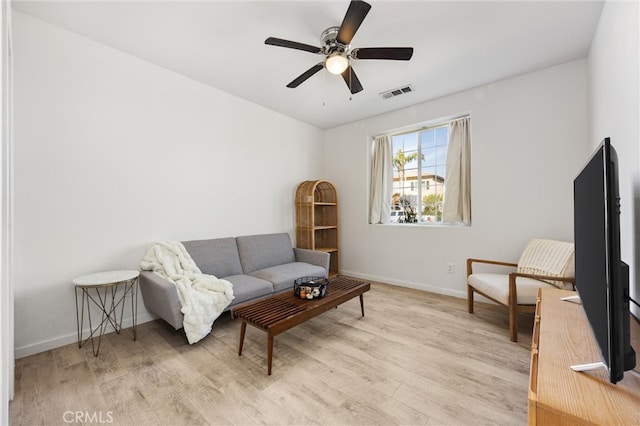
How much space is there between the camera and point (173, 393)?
1703 mm

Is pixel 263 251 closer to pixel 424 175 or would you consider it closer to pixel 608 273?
pixel 424 175

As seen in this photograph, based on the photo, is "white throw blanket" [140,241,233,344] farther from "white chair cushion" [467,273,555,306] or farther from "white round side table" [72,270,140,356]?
"white chair cushion" [467,273,555,306]

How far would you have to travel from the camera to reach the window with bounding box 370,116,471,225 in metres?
3.56

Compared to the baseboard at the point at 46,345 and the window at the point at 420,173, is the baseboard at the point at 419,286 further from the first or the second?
the baseboard at the point at 46,345

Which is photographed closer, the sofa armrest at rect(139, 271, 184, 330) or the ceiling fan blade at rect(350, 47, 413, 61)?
the ceiling fan blade at rect(350, 47, 413, 61)

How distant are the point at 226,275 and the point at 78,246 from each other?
1377 millimetres

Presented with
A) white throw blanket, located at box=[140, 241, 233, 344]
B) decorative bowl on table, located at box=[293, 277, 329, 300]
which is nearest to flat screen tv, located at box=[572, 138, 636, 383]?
decorative bowl on table, located at box=[293, 277, 329, 300]

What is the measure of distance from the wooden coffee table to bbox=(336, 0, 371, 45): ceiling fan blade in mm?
2079

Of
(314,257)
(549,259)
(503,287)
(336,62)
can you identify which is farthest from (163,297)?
(549,259)

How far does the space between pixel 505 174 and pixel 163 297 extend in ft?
12.6

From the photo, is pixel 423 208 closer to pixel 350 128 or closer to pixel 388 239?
pixel 388 239

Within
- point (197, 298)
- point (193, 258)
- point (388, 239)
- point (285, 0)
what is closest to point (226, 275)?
point (193, 258)

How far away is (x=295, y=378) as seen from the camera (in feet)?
6.07

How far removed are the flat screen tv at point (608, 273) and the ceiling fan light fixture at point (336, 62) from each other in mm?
1787
